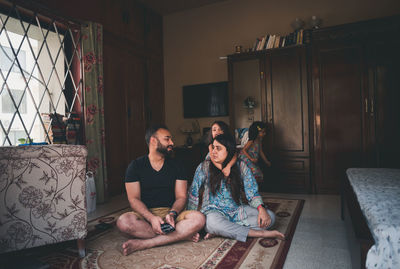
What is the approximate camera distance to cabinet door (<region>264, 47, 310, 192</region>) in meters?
3.31

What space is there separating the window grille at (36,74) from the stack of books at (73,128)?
2.5 inches

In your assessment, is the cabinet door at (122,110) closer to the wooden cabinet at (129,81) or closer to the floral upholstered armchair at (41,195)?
the wooden cabinet at (129,81)

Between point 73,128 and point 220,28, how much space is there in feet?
8.91

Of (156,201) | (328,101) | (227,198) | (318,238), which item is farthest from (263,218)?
(328,101)

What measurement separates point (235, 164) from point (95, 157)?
6.38ft

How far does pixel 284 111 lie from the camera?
3.40 metres

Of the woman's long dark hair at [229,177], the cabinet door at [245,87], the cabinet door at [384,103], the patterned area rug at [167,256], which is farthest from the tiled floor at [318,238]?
the cabinet door at [245,87]

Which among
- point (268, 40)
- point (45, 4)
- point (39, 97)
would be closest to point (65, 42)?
point (45, 4)

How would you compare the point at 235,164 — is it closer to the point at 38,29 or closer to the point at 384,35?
the point at 384,35

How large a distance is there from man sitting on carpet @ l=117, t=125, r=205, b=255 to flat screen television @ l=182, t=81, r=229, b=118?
2502mm

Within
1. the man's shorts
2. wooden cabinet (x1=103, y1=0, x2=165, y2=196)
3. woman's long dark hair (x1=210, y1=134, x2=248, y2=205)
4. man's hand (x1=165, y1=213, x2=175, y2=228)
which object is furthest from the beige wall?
man's hand (x1=165, y1=213, x2=175, y2=228)

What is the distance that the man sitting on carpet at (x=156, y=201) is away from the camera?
1685 mm

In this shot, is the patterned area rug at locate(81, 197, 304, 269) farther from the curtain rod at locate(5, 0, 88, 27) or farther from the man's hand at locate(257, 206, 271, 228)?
the curtain rod at locate(5, 0, 88, 27)

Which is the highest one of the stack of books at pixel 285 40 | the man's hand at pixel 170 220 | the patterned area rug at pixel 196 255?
the stack of books at pixel 285 40
